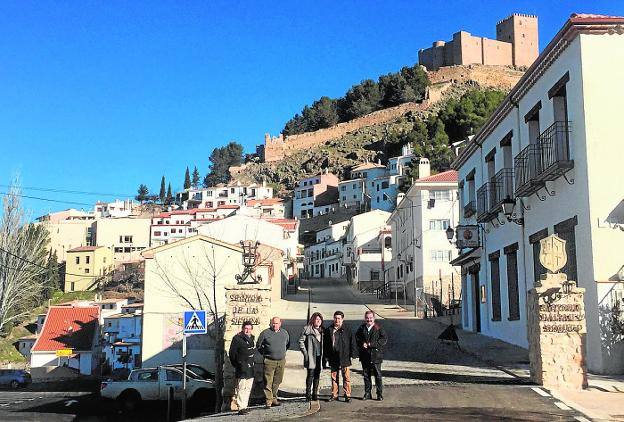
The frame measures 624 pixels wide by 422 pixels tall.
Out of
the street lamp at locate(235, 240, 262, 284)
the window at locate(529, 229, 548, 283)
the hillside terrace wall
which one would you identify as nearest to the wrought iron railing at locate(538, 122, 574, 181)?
the window at locate(529, 229, 548, 283)

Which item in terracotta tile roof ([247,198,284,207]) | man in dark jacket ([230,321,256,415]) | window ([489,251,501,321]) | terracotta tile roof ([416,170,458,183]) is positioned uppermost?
terracotta tile roof ([247,198,284,207])

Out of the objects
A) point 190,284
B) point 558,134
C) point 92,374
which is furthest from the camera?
point 92,374

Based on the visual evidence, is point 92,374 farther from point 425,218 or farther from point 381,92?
point 381,92

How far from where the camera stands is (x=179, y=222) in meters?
112

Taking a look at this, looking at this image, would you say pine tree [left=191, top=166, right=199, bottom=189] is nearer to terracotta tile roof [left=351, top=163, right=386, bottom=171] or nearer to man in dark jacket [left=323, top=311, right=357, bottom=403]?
terracotta tile roof [left=351, top=163, right=386, bottom=171]

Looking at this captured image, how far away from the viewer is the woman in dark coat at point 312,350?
11.0 m

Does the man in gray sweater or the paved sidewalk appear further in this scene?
the man in gray sweater

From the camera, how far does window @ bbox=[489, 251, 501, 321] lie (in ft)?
74.1

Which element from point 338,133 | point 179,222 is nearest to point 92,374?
point 179,222

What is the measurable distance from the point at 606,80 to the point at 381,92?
13612cm

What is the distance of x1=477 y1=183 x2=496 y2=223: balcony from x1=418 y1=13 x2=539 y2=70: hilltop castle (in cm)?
12339

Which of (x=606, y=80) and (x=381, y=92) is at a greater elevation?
(x=381, y=92)

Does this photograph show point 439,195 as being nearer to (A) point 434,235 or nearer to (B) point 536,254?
(A) point 434,235

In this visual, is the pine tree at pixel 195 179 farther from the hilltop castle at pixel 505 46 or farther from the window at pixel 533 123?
the window at pixel 533 123
